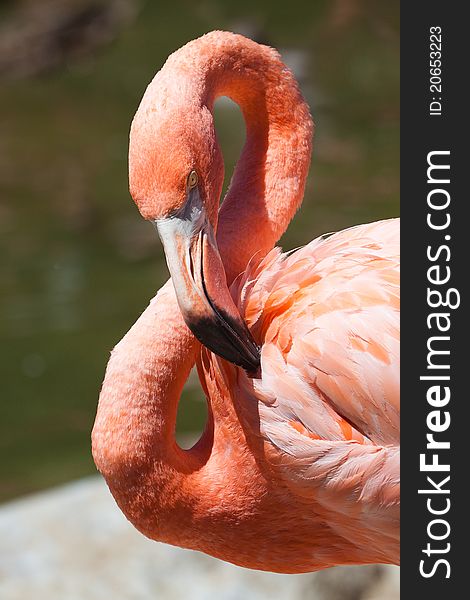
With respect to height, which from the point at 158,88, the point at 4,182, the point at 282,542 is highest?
the point at 4,182

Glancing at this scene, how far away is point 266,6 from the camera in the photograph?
13078mm

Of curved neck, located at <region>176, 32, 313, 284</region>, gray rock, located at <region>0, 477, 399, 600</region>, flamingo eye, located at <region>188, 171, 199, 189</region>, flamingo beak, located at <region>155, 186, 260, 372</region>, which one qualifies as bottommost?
gray rock, located at <region>0, 477, 399, 600</region>

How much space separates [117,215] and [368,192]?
223cm

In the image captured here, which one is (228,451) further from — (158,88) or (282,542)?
(158,88)

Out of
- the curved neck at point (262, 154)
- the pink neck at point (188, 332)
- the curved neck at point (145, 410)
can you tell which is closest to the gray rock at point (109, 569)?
the pink neck at point (188, 332)

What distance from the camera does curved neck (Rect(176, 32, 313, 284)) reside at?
9.66ft

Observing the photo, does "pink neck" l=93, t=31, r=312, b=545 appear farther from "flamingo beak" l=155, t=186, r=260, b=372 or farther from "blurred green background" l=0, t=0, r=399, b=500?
"blurred green background" l=0, t=0, r=399, b=500

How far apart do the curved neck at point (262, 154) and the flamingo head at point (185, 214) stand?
1.07 ft

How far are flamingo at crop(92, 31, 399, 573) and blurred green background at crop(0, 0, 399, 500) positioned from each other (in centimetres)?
328

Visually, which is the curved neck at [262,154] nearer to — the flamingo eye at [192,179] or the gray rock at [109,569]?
the flamingo eye at [192,179]

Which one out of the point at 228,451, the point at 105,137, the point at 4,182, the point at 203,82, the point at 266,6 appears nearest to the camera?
the point at 203,82

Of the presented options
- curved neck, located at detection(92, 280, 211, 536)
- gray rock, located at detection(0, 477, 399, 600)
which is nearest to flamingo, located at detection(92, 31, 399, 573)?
curved neck, located at detection(92, 280, 211, 536)

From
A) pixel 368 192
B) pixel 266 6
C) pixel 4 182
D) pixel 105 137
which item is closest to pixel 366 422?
pixel 368 192

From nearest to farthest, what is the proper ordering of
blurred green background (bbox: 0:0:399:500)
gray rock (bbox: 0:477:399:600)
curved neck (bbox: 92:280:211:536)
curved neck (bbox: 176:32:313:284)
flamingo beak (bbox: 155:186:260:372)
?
flamingo beak (bbox: 155:186:260:372)
curved neck (bbox: 92:280:211:536)
curved neck (bbox: 176:32:313:284)
gray rock (bbox: 0:477:399:600)
blurred green background (bbox: 0:0:399:500)
